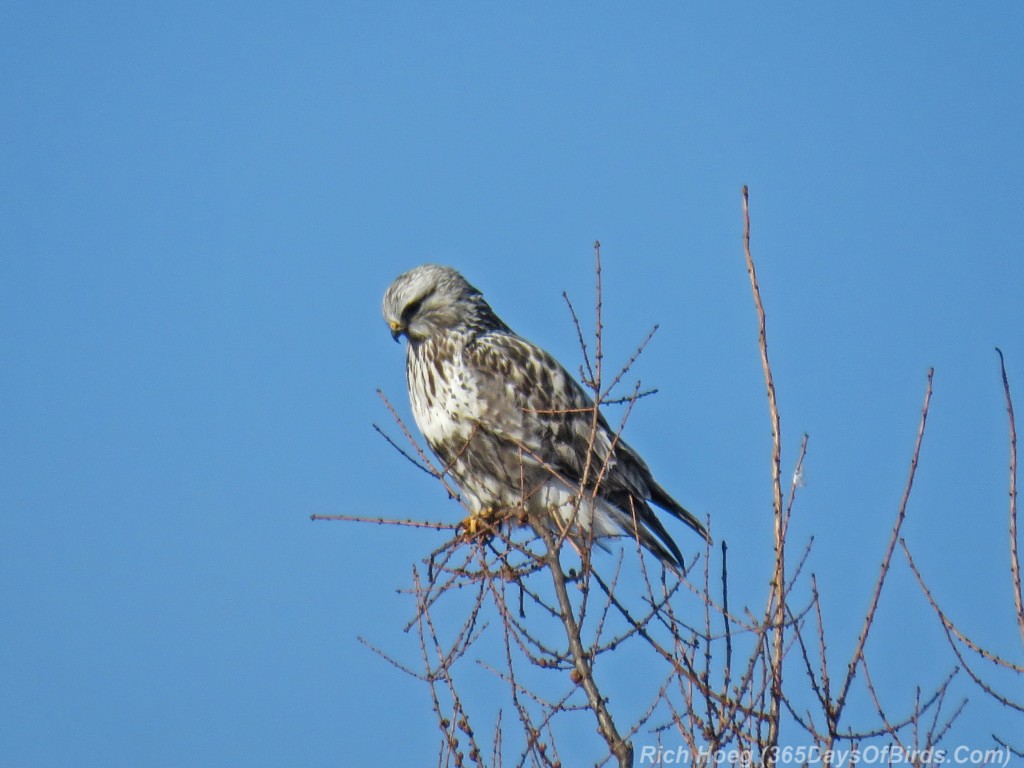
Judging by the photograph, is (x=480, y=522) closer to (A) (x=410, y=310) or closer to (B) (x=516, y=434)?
(B) (x=516, y=434)

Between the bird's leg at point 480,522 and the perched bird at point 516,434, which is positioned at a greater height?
the perched bird at point 516,434

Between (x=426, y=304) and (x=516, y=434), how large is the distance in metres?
0.95

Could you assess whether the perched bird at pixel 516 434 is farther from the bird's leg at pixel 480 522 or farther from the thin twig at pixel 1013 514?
the thin twig at pixel 1013 514

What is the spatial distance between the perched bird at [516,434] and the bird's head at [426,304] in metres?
0.01

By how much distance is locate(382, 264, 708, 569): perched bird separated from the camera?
631 cm

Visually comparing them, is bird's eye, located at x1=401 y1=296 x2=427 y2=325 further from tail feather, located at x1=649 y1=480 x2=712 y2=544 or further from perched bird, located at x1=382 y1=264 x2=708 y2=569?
tail feather, located at x1=649 y1=480 x2=712 y2=544

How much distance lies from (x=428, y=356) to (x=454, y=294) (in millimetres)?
498

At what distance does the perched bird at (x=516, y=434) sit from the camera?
249 inches

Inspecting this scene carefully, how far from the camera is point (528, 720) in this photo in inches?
168

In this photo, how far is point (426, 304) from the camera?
6.96m

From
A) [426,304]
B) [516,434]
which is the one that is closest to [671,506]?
[516,434]

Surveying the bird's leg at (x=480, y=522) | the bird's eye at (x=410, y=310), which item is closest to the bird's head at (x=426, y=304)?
the bird's eye at (x=410, y=310)

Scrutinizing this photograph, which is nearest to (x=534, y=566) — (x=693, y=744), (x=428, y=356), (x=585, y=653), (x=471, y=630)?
(x=471, y=630)

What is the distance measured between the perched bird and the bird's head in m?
0.01
